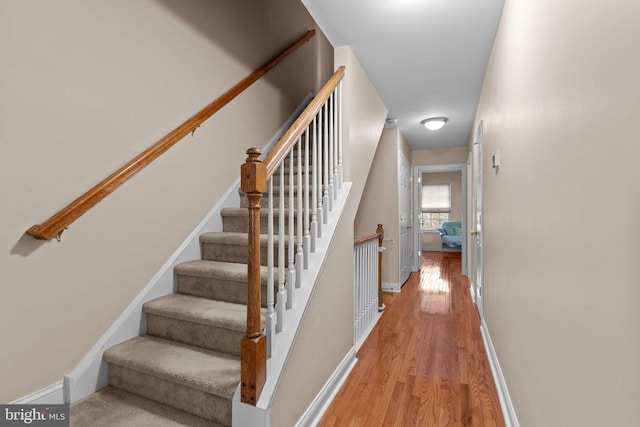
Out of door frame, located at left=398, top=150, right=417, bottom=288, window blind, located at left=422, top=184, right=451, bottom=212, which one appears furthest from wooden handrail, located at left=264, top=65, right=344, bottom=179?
window blind, located at left=422, top=184, right=451, bottom=212

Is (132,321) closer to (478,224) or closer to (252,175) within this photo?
(252,175)

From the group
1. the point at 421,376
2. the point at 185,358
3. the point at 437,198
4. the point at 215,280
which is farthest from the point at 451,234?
the point at 185,358

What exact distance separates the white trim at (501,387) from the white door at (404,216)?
2.24 meters

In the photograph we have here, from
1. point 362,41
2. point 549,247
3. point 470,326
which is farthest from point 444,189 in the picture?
point 549,247

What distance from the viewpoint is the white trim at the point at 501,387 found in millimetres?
1711

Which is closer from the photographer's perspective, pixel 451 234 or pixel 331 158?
pixel 331 158

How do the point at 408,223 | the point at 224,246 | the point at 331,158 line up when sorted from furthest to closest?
the point at 408,223 → the point at 224,246 → the point at 331,158

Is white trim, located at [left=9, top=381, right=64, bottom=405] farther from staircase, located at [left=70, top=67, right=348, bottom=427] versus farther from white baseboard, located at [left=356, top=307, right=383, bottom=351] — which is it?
white baseboard, located at [left=356, top=307, right=383, bottom=351]

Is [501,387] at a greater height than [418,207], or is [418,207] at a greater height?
[418,207]

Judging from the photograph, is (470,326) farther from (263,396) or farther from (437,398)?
(263,396)

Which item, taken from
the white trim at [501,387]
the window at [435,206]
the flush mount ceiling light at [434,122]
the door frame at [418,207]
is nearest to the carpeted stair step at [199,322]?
the white trim at [501,387]

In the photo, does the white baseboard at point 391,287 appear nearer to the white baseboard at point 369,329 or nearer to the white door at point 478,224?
the white baseboard at point 369,329

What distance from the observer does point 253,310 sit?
1.31 metres

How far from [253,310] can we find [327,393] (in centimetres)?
102
